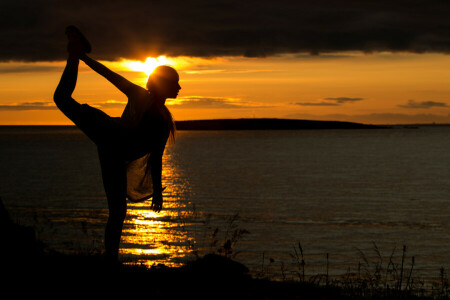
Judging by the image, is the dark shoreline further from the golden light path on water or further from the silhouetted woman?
the golden light path on water

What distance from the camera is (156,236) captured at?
855 inches

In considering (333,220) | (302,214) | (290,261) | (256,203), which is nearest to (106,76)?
(290,261)

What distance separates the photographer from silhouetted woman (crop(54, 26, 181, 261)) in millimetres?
5910

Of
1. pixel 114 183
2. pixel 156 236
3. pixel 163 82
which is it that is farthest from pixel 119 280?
pixel 156 236

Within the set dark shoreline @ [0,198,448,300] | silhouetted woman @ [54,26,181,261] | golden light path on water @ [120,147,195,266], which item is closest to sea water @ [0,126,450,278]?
golden light path on water @ [120,147,195,266]

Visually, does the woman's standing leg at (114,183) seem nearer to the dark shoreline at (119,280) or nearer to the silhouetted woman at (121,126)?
the silhouetted woman at (121,126)

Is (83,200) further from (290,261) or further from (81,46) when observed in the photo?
(81,46)

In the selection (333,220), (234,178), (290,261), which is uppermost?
(234,178)

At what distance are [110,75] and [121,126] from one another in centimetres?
61

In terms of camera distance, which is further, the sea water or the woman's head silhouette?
the sea water

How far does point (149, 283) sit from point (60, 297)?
4.18 ft

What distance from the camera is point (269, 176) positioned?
5725 centimetres

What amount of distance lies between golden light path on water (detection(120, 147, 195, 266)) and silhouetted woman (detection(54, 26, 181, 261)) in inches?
292

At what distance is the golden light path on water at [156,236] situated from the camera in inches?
714
